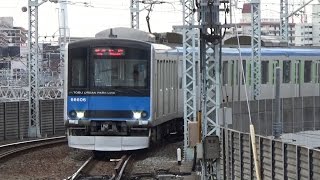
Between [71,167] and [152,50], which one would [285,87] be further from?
[71,167]

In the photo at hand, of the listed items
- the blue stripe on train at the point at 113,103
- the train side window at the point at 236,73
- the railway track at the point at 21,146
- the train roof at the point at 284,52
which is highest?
the train roof at the point at 284,52

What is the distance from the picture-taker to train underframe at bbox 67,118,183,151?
52.9 ft

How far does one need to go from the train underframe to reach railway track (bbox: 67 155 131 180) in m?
0.38

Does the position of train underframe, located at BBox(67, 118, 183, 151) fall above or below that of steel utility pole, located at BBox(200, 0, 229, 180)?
below

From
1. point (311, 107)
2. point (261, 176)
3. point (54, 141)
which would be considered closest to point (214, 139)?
point (261, 176)

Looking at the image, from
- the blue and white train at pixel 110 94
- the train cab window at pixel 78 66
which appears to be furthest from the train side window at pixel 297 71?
the train cab window at pixel 78 66

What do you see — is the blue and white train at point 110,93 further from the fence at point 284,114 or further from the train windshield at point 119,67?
the fence at point 284,114

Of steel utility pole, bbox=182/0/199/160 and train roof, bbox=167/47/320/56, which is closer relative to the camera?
steel utility pole, bbox=182/0/199/160

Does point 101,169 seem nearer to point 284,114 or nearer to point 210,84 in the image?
point 210,84

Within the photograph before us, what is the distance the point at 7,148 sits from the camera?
19.5 metres

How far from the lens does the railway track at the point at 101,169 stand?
43.7 feet

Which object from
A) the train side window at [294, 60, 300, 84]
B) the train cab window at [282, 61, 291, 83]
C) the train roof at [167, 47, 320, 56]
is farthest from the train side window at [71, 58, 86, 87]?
the train side window at [294, 60, 300, 84]

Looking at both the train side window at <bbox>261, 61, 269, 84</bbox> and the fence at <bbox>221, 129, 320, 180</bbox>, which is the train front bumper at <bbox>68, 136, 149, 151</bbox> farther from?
the train side window at <bbox>261, 61, 269, 84</bbox>

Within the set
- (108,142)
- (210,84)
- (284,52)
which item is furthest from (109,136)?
(284,52)
